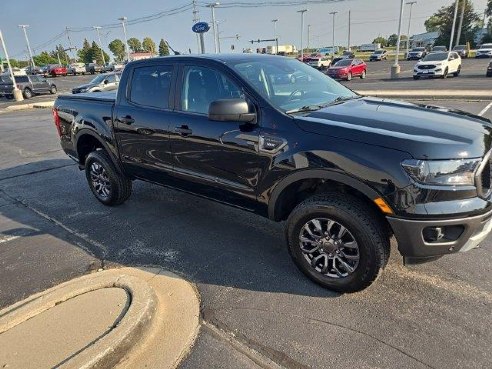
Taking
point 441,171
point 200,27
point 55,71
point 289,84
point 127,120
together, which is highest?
point 200,27

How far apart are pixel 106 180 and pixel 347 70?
26000 millimetres

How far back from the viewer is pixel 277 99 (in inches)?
126

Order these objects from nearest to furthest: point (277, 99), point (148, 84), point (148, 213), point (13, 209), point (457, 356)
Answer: point (457, 356)
point (277, 99)
point (148, 84)
point (148, 213)
point (13, 209)

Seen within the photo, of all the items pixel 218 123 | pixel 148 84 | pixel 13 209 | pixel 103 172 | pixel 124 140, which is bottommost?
pixel 13 209

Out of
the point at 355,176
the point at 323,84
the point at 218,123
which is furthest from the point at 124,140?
the point at 355,176

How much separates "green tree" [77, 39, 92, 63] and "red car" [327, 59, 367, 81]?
7810 cm

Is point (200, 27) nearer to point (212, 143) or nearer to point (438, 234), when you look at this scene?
point (212, 143)

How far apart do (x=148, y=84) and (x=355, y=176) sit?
268cm

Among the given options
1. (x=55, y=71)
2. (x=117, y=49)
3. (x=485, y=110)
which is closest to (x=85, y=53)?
(x=117, y=49)

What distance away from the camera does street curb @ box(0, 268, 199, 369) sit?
7.47 ft

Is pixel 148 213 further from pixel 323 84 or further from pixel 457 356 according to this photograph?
pixel 457 356

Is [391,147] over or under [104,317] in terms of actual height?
over

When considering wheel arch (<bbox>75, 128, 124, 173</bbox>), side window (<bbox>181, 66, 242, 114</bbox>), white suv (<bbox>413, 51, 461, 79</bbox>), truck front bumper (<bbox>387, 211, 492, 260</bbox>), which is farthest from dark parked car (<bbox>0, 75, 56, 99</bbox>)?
truck front bumper (<bbox>387, 211, 492, 260</bbox>)

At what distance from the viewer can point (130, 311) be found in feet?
8.55
